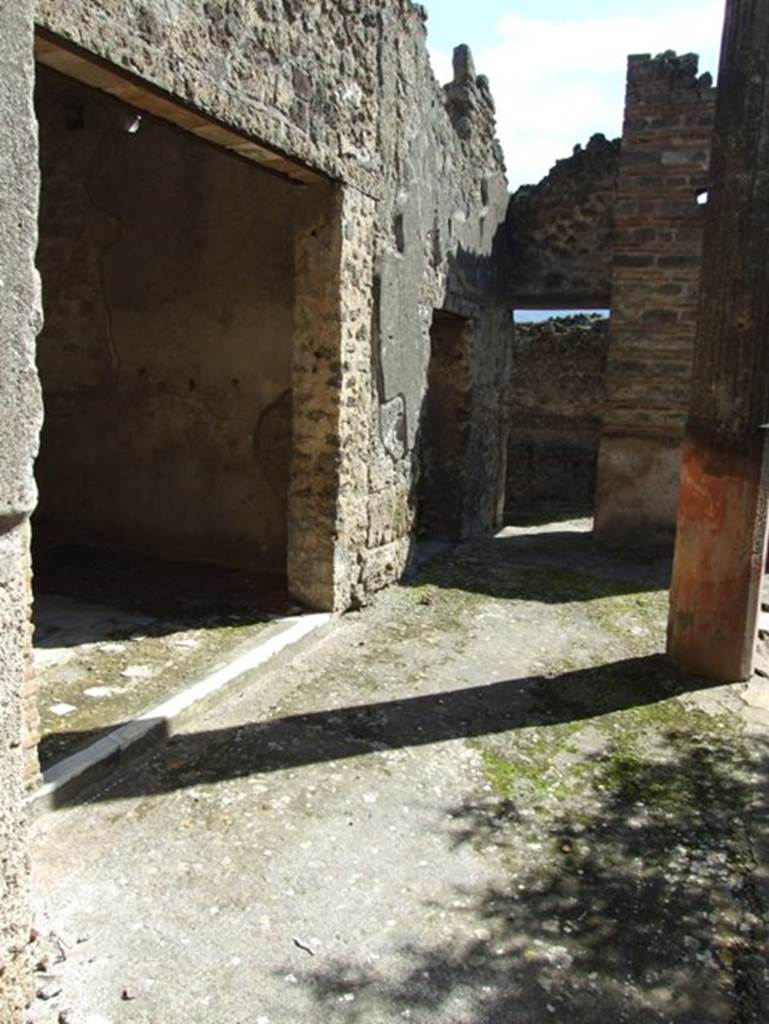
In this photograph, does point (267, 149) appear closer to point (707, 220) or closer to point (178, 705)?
point (707, 220)

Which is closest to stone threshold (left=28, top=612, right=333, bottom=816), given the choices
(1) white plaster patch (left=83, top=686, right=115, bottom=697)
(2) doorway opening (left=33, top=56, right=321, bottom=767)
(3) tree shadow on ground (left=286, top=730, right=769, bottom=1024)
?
(1) white plaster patch (left=83, top=686, right=115, bottom=697)

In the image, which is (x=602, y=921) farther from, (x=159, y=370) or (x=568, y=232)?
(x=568, y=232)

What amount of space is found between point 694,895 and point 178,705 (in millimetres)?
2230

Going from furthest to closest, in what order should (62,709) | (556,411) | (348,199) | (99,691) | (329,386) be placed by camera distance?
(556,411)
(329,386)
(348,199)
(99,691)
(62,709)

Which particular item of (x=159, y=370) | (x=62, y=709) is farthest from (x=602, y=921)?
(x=159, y=370)

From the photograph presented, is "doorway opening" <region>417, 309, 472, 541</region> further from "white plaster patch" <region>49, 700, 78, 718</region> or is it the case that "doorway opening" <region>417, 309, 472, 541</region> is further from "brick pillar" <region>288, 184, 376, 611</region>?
"white plaster patch" <region>49, 700, 78, 718</region>

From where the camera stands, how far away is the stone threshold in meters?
3.07

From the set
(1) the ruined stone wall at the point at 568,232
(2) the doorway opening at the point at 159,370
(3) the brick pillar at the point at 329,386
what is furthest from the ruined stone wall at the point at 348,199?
(1) the ruined stone wall at the point at 568,232

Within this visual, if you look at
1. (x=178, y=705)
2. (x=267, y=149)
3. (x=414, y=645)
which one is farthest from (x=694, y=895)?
(x=267, y=149)

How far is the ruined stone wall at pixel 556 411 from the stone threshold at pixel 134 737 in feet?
28.9

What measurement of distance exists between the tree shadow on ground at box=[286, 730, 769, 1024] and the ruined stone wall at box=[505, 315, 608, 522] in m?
9.83

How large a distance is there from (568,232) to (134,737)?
7.21 meters

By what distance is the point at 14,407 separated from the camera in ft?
5.23

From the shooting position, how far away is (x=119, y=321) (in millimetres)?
6504
